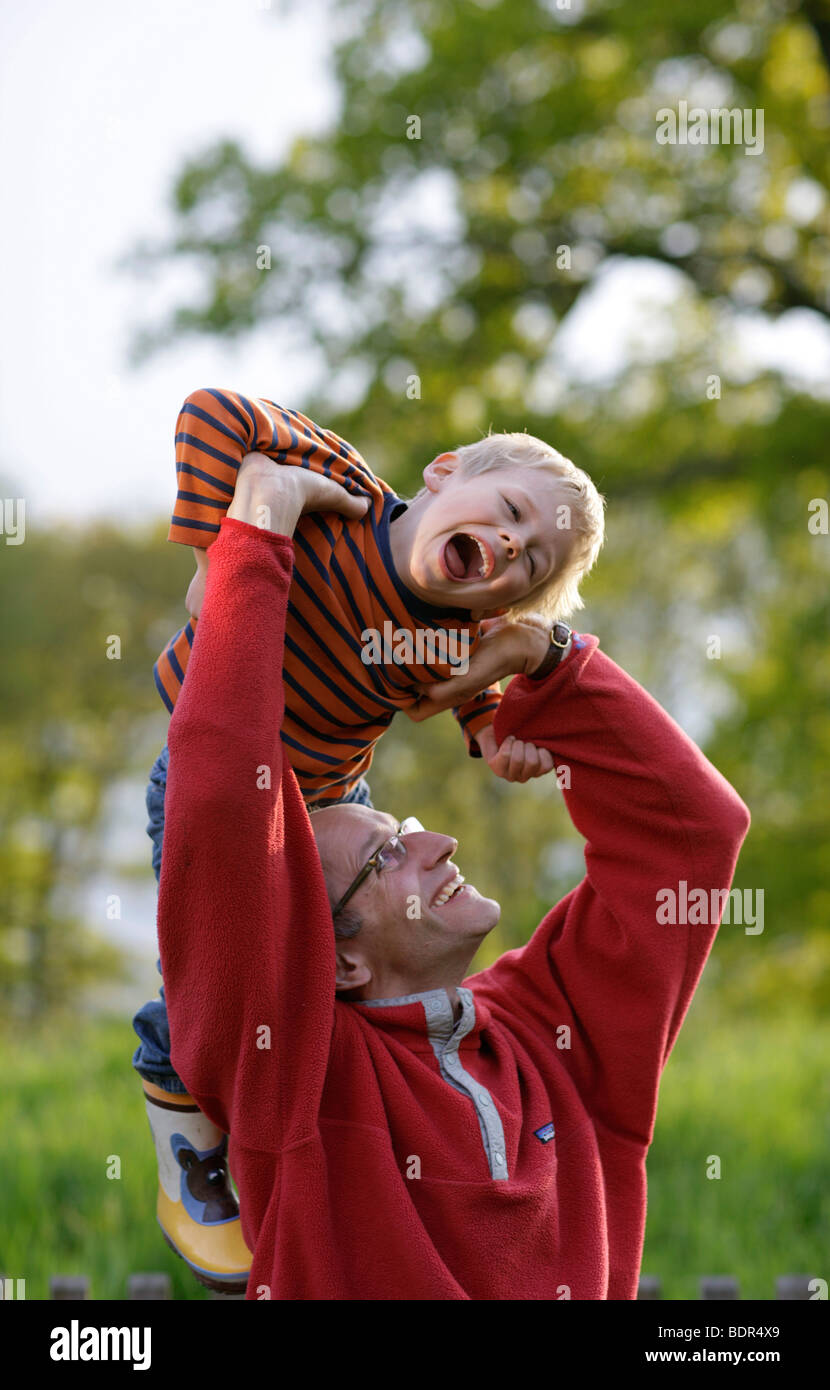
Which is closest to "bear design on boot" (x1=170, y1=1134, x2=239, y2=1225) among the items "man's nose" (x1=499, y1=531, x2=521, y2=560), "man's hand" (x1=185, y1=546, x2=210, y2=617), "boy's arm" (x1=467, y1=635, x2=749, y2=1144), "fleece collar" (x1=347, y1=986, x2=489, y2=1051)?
"fleece collar" (x1=347, y1=986, x2=489, y2=1051)

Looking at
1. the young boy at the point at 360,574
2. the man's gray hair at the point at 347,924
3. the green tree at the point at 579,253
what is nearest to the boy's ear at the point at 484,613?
the young boy at the point at 360,574

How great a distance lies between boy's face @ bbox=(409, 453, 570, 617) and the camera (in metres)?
2.01

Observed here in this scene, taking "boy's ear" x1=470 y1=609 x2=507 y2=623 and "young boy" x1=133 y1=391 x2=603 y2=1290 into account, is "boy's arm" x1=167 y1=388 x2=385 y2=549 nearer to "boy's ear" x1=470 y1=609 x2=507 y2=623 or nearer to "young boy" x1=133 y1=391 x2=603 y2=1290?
"young boy" x1=133 y1=391 x2=603 y2=1290

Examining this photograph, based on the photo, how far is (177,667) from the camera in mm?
2158

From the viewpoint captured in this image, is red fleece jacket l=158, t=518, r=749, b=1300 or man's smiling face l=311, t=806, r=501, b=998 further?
man's smiling face l=311, t=806, r=501, b=998

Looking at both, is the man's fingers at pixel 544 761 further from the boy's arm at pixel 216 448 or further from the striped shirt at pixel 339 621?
the boy's arm at pixel 216 448

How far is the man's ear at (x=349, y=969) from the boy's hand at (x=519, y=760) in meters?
0.41

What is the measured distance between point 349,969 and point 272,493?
834 mm

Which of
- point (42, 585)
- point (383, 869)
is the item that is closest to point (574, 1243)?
point (383, 869)

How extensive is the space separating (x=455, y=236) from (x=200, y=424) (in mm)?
7877

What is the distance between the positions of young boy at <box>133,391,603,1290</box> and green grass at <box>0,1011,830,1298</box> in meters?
1.58

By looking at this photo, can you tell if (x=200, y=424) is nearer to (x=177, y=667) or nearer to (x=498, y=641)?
(x=177, y=667)

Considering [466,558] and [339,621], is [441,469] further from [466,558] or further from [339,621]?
[339,621]

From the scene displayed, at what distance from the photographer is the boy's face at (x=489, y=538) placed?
79.0 inches
